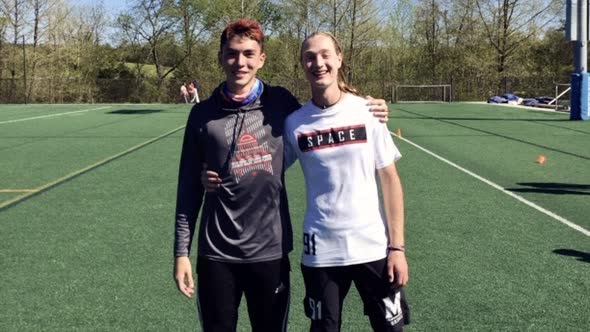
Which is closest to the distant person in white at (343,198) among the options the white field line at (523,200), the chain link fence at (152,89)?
the white field line at (523,200)

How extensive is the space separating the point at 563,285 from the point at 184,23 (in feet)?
182

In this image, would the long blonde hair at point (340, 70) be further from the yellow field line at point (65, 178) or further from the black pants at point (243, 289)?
the yellow field line at point (65, 178)

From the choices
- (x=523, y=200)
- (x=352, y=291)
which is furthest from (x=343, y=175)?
(x=523, y=200)

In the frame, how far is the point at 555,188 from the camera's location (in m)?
10.1

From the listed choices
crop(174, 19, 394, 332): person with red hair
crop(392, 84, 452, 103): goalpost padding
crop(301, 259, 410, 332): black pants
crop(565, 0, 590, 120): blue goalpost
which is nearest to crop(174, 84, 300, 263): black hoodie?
crop(174, 19, 394, 332): person with red hair

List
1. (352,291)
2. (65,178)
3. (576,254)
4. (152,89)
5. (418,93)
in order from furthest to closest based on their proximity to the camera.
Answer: (152,89) → (418,93) → (65,178) → (576,254) → (352,291)

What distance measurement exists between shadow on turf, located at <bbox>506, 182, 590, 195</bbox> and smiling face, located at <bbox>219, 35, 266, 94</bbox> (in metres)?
7.69

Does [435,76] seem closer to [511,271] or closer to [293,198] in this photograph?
[293,198]

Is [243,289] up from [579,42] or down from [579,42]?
down

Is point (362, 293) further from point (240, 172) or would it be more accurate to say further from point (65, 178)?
point (65, 178)

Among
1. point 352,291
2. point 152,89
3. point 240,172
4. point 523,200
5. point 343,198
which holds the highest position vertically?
point 152,89

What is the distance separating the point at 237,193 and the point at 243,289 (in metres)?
0.45

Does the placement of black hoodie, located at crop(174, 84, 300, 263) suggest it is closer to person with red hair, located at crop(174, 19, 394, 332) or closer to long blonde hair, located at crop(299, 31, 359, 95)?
person with red hair, located at crop(174, 19, 394, 332)

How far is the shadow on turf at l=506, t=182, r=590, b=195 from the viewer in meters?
9.75
